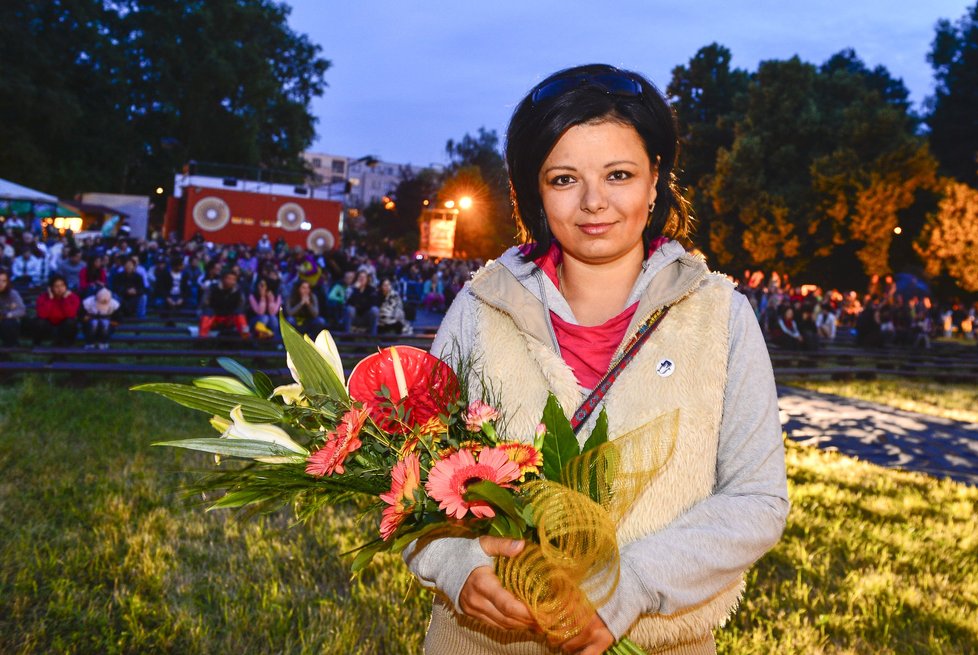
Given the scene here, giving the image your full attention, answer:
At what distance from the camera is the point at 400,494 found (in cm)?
146

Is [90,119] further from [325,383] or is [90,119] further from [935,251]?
[325,383]

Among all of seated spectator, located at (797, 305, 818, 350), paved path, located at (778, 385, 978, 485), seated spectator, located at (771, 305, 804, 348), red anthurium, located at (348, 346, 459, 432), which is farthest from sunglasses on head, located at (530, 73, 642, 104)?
seated spectator, located at (797, 305, 818, 350)

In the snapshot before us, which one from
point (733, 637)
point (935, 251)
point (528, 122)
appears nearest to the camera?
point (528, 122)

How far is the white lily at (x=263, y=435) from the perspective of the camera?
5.20ft

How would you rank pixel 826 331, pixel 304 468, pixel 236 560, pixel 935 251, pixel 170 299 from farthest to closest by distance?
pixel 935 251, pixel 826 331, pixel 170 299, pixel 236 560, pixel 304 468

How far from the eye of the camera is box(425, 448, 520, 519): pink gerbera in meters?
1.41

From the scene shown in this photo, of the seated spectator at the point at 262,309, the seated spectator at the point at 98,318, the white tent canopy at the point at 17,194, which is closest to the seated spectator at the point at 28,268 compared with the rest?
the white tent canopy at the point at 17,194

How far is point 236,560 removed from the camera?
15.1 ft

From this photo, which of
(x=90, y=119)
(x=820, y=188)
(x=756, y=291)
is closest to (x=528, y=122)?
(x=756, y=291)

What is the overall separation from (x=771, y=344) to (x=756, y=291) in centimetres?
997

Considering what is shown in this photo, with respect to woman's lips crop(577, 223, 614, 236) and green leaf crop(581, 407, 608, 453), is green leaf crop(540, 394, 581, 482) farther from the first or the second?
woman's lips crop(577, 223, 614, 236)

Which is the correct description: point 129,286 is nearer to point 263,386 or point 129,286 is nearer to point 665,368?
point 263,386

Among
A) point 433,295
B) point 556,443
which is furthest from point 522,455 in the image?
point 433,295

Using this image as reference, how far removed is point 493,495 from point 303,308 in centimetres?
1254
